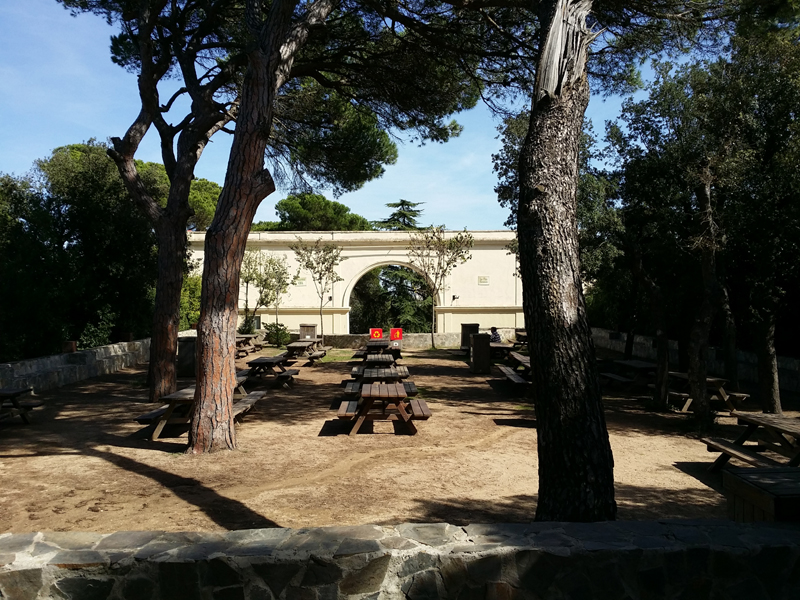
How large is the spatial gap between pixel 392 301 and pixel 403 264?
3822 mm

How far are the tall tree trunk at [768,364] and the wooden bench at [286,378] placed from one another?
7918 mm

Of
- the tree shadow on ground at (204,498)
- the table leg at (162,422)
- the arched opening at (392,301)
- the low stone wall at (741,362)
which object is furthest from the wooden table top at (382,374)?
the arched opening at (392,301)

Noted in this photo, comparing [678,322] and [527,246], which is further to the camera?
[678,322]

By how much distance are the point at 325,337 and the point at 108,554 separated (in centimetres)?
1921

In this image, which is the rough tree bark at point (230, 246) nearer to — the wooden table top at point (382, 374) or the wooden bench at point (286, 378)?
the wooden table top at point (382, 374)

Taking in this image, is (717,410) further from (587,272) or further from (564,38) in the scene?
(564,38)

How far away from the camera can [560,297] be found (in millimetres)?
3842

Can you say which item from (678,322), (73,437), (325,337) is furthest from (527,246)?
(325,337)

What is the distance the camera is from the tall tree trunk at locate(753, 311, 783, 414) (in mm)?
8790

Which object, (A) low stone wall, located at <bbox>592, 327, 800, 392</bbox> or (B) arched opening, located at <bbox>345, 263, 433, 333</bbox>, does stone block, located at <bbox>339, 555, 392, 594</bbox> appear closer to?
(A) low stone wall, located at <bbox>592, 327, 800, 392</bbox>

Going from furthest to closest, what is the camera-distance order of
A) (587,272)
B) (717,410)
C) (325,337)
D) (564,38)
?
(325,337) < (587,272) < (717,410) < (564,38)

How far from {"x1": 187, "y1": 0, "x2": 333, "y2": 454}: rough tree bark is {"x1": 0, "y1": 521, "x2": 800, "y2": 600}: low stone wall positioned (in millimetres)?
3877

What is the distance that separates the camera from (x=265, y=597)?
285 centimetres

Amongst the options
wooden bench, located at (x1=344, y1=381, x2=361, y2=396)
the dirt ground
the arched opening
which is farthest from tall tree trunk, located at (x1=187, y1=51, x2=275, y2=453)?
the arched opening
